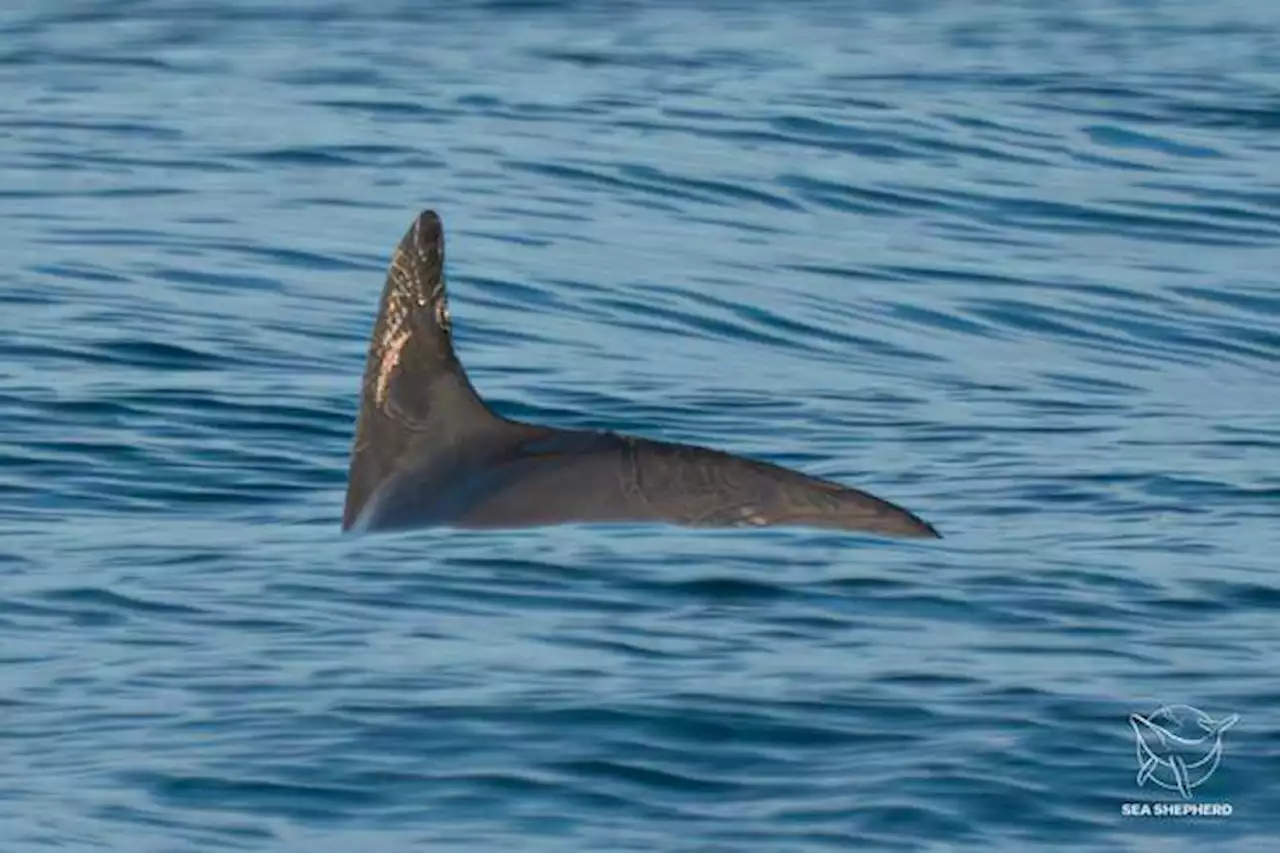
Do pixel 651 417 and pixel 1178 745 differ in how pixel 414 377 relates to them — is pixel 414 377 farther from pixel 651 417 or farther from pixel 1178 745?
pixel 651 417

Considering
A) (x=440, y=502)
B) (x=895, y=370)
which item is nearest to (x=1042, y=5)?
(x=895, y=370)

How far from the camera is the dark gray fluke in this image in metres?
13.1

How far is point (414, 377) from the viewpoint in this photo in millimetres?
13836

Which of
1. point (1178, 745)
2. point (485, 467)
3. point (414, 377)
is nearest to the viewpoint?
point (1178, 745)

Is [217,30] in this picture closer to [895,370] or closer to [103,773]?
[895,370]

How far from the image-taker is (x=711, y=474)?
1324 centimetres

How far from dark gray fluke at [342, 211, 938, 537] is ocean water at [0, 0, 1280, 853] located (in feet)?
1.58

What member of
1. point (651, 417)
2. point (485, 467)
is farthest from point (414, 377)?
point (651, 417)

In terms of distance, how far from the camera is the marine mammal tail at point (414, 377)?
45.1ft

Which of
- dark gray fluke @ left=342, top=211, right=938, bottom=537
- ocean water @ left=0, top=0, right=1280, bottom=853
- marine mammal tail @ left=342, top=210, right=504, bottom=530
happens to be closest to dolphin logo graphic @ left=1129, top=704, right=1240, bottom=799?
ocean water @ left=0, top=0, right=1280, bottom=853

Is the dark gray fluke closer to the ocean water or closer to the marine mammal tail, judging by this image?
the marine mammal tail

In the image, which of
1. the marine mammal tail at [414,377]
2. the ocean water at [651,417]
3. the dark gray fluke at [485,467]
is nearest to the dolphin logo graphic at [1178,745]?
the ocean water at [651,417]

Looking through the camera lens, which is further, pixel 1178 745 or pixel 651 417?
pixel 651 417

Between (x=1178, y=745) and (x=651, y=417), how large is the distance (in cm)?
678
